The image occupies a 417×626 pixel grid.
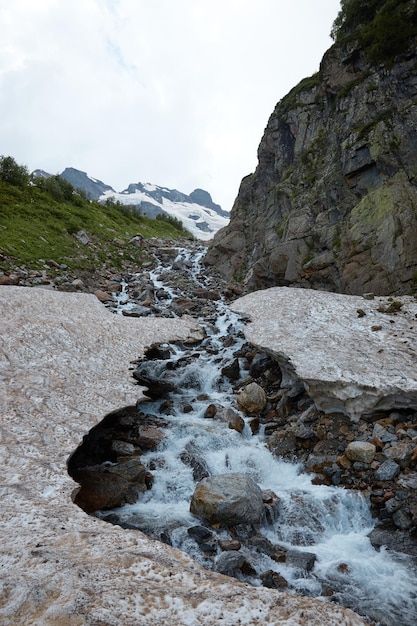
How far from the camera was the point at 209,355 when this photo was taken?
20.5 metres

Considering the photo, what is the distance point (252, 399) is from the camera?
51.7ft

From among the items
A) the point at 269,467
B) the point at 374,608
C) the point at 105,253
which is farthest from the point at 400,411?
the point at 105,253

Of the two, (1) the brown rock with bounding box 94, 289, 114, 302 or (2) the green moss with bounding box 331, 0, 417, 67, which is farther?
(1) the brown rock with bounding box 94, 289, 114, 302

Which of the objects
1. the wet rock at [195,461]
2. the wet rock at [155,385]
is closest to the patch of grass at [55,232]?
the wet rock at [155,385]

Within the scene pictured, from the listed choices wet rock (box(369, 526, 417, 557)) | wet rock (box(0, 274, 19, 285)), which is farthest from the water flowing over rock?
wet rock (box(0, 274, 19, 285))

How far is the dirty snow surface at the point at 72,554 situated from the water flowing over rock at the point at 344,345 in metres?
6.89

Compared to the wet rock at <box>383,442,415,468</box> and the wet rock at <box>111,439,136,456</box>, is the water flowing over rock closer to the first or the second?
the wet rock at <box>383,442,415,468</box>

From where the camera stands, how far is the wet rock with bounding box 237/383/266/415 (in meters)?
15.6

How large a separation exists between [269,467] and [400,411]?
5.07m

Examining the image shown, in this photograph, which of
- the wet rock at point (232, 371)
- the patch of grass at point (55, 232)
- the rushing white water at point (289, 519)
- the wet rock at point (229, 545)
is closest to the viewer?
the rushing white water at point (289, 519)

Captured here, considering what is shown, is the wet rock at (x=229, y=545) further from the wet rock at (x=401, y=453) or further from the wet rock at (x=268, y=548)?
the wet rock at (x=401, y=453)

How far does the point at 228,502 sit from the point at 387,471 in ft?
16.2

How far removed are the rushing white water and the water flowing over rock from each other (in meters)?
3.07

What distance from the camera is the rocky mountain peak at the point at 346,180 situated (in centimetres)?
2169
